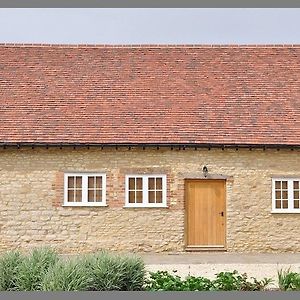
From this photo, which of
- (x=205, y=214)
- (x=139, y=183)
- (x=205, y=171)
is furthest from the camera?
(x=205, y=214)

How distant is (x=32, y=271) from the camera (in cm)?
1348

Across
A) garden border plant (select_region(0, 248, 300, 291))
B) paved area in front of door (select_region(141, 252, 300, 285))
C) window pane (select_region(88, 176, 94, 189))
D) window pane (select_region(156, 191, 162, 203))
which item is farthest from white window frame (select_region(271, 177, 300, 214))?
garden border plant (select_region(0, 248, 300, 291))

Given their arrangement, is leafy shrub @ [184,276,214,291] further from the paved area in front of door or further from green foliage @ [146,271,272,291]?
the paved area in front of door

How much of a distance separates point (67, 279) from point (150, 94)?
11915 mm

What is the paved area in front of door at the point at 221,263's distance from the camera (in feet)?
56.6

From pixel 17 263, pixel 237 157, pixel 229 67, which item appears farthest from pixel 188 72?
pixel 17 263

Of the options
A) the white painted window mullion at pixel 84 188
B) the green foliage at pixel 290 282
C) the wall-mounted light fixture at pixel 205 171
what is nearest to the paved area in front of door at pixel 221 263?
the green foliage at pixel 290 282

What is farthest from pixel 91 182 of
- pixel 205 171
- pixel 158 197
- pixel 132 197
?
pixel 205 171

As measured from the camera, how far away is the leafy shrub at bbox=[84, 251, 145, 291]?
43.6 feet

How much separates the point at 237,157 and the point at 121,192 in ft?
12.5

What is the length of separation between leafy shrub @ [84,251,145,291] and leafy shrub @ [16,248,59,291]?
0.83 meters

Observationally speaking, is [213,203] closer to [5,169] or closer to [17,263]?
[5,169]

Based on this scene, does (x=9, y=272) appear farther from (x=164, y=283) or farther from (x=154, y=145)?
(x=154, y=145)

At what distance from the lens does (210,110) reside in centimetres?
2316
